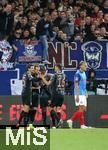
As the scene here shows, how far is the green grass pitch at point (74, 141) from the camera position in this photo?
38.8 ft

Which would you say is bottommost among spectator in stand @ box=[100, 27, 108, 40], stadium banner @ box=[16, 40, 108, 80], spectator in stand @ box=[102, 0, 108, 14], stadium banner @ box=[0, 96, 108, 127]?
stadium banner @ box=[0, 96, 108, 127]

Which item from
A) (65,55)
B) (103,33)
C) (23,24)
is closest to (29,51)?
(65,55)

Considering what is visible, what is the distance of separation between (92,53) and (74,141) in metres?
6.94

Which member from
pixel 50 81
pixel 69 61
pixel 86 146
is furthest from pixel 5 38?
pixel 86 146

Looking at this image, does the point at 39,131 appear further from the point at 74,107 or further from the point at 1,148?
the point at 74,107

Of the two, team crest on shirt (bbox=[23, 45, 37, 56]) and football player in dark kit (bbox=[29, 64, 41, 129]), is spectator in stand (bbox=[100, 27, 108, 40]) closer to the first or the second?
team crest on shirt (bbox=[23, 45, 37, 56])

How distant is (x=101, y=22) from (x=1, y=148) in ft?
33.5

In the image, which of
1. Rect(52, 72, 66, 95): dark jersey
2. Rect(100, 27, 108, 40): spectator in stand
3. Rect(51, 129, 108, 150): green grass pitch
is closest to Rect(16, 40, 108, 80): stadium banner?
Rect(100, 27, 108, 40): spectator in stand

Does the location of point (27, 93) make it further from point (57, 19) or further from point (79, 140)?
point (57, 19)

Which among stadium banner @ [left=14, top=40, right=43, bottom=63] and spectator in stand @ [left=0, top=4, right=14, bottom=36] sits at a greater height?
spectator in stand @ [left=0, top=4, right=14, bottom=36]

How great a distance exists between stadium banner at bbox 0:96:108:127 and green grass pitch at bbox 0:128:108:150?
3.56 meters

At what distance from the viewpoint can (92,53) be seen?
64.0 ft

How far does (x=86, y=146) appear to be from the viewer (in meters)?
12.2

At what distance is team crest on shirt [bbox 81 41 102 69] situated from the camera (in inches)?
762
